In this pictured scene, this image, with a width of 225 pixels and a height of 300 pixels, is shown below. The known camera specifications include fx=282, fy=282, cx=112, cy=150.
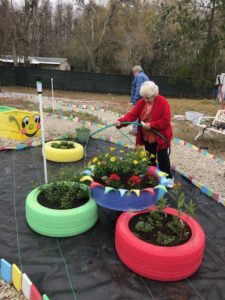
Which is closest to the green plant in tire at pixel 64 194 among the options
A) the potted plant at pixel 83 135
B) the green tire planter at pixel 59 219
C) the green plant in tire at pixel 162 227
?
the green tire planter at pixel 59 219

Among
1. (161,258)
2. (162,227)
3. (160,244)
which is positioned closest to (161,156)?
(162,227)

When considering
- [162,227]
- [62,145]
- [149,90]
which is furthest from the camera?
[62,145]

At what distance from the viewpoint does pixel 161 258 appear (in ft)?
A: 7.02

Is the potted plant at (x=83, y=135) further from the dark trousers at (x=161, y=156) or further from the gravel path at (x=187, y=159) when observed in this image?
the dark trousers at (x=161, y=156)

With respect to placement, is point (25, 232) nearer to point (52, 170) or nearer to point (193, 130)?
point (52, 170)

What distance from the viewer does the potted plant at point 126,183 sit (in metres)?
2.64

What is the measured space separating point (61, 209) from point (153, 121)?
1.49 metres

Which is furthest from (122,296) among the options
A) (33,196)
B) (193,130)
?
(193,130)

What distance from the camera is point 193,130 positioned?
7793 mm

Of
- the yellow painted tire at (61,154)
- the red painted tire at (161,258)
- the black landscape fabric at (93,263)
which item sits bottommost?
the black landscape fabric at (93,263)

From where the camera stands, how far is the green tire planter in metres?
2.60

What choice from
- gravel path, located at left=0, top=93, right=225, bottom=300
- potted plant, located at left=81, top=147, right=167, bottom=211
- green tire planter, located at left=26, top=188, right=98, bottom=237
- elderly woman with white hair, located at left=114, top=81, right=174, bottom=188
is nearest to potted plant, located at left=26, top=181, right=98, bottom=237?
green tire planter, located at left=26, top=188, right=98, bottom=237

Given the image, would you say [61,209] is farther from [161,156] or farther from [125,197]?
[161,156]

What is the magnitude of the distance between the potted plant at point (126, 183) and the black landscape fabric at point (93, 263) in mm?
379
